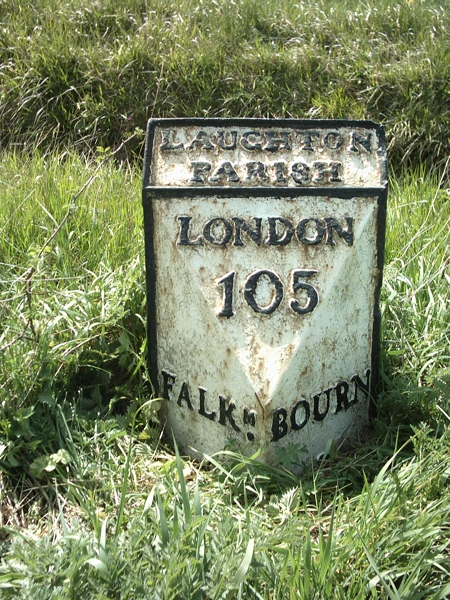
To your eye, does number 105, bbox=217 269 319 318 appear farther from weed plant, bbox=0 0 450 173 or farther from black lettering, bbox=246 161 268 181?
weed plant, bbox=0 0 450 173

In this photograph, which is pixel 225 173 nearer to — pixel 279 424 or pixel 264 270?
pixel 264 270

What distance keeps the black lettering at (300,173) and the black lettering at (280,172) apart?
0.03 m

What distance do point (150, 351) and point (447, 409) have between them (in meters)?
1.00

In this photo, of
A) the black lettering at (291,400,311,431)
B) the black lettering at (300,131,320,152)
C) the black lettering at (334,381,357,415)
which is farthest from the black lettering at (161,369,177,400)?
the black lettering at (300,131,320,152)

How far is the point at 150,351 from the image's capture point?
90.8 inches

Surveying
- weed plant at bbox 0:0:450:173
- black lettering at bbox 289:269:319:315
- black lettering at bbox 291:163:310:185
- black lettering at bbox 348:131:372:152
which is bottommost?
black lettering at bbox 289:269:319:315

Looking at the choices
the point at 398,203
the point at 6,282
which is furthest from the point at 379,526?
the point at 398,203

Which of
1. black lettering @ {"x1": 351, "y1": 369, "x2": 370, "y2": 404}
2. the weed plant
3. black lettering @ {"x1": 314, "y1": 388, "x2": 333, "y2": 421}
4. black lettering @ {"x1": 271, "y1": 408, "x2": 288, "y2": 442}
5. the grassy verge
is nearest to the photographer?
the grassy verge

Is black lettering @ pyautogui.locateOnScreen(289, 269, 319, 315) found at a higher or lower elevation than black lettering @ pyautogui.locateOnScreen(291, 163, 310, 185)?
lower

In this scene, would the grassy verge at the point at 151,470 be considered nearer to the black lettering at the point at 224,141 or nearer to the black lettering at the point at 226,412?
the black lettering at the point at 226,412

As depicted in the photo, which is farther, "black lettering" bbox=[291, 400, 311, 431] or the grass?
"black lettering" bbox=[291, 400, 311, 431]

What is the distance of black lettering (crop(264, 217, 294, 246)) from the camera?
2145 millimetres

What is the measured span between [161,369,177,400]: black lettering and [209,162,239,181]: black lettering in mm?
665

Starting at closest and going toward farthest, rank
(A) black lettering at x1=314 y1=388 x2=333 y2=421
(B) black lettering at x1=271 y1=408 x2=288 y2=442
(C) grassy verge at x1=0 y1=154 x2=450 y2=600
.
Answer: (C) grassy verge at x1=0 y1=154 x2=450 y2=600 → (B) black lettering at x1=271 y1=408 x2=288 y2=442 → (A) black lettering at x1=314 y1=388 x2=333 y2=421
